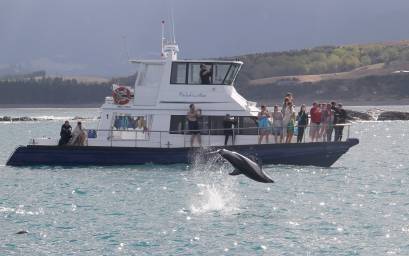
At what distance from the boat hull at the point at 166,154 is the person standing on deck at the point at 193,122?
19.7 inches

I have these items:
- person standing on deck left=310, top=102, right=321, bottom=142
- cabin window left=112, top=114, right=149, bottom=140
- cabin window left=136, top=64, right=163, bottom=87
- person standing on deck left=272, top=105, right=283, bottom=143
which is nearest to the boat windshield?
cabin window left=136, top=64, right=163, bottom=87

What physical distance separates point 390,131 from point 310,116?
43.0 metres

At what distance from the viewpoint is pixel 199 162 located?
3797cm

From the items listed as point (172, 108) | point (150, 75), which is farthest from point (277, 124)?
point (150, 75)

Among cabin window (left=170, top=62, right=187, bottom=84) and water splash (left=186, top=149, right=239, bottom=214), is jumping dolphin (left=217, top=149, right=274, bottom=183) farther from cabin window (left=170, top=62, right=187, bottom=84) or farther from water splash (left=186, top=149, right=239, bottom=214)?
cabin window (left=170, top=62, right=187, bottom=84)

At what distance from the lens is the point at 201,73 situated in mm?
39125

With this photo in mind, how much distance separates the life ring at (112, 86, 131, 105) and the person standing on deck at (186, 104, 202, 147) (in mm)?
2541

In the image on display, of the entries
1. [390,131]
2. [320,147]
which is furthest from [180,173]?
[390,131]

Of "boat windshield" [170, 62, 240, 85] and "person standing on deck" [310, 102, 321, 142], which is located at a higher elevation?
"boat windshield" [170, 62, 240, 85]

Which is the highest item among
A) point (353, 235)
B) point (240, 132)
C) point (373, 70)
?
point (373, 70)

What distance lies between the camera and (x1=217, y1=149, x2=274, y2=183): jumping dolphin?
88.3 ft

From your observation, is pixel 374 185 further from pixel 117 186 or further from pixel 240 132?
pixel 117 186

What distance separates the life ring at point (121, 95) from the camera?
39156mm

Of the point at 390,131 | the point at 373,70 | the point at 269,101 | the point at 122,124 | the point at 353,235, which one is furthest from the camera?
the point at 373,70
